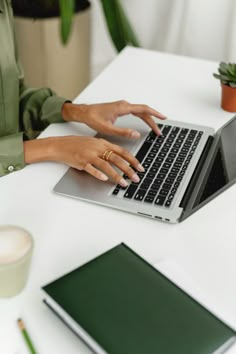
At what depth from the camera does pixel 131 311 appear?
69 centimetres

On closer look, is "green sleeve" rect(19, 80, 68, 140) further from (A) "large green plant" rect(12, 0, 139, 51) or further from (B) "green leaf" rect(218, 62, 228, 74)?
(A) "large green plant" rect(12, 0, 139, 51)

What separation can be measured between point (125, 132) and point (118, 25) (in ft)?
3.46

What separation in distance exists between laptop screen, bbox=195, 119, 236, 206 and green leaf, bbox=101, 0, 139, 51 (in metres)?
1.00

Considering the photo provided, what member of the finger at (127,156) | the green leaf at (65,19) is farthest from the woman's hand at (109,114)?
the green leaf at (65,19)

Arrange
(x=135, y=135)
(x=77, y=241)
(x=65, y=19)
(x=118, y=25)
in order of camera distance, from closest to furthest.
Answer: (x=77, y=241)
(x=135, y=135)
(x=65, y=19)
(x=118, y=25)

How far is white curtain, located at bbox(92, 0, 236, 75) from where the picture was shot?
216 centimetres

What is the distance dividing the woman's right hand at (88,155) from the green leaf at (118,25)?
1.05m

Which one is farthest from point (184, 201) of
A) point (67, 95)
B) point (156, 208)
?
point (67, 95)

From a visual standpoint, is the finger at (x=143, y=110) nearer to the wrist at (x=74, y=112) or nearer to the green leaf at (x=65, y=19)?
the wrist at (x=74, y=112)

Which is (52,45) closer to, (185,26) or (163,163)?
(185,26)

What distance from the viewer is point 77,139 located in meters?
1.08

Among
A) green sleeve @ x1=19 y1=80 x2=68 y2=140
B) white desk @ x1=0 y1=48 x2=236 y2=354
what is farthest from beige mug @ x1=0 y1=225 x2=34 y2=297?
green sleeve @ x1=19 y1=80 x2=68 y2=140

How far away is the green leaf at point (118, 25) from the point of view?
2.03 m

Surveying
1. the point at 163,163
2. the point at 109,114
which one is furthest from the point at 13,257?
the point at 109,114
